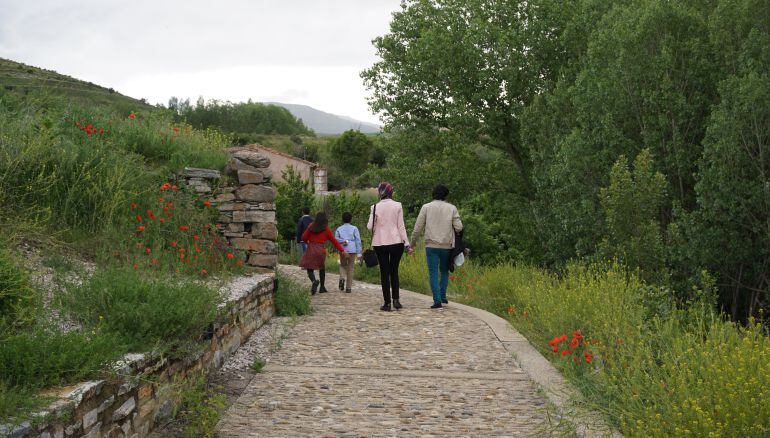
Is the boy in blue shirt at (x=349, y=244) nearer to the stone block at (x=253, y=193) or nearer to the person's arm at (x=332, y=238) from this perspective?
the person's arm at (x=332, y=238)

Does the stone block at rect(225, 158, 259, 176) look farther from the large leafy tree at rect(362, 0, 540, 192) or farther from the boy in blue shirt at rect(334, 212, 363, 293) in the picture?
the large leafy tree at rect(362, 0, 540, 192)

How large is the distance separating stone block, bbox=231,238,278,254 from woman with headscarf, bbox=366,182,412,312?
156cm

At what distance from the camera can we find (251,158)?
32.8 ft

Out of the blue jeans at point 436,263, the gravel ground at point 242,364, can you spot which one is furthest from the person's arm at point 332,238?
the gravel ground at point 242,364

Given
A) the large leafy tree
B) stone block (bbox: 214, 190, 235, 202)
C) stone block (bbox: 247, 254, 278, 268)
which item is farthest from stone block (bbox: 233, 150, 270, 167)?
the large leafy tree

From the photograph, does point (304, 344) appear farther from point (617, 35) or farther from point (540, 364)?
point (617, 35)

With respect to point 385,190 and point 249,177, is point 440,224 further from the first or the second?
point 249,177

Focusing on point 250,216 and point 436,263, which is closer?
point 250,216

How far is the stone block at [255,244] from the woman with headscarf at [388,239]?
61.3 inches

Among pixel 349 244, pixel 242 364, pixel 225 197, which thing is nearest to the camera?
pixel 242 364

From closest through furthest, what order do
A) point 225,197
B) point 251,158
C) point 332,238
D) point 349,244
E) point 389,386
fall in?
point 389,386 < point 225,197 < point 251,158 < point 332,238 < point 349,244

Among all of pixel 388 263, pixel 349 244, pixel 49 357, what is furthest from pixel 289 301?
pixel 49 357

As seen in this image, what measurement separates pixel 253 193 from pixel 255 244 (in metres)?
0.70

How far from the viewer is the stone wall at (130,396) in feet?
12.0
